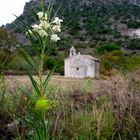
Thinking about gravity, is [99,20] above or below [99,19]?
below

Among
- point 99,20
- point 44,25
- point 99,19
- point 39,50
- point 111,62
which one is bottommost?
point 111,62

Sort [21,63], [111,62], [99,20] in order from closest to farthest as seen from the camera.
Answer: [21,63] → [111,62] → [99,20]

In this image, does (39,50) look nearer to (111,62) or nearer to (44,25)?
(44,25)

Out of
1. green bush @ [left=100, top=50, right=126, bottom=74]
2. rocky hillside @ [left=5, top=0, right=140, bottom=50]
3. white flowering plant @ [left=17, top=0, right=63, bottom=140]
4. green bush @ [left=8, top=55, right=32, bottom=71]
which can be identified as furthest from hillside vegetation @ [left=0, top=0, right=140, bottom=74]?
white flowering plant @ [left=17, top=0, right=63, bottom=140]

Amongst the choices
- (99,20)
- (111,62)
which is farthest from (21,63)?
(99,20)

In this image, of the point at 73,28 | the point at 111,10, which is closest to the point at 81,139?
the point at 73,28

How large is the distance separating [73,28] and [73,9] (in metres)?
6.84

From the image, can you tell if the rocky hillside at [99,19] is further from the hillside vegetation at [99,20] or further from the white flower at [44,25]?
the white flower at [44,25]

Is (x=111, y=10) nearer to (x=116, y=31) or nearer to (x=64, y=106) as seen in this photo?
(x=116, y=31)

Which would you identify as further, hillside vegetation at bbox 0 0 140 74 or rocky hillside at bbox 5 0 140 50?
rocky hillside at bbox 5 0 140 50

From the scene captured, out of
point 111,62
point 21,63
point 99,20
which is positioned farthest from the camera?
point 99,20

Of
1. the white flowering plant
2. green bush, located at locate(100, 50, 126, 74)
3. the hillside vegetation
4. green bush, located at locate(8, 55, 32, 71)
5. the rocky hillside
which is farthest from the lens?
the rocky hillside

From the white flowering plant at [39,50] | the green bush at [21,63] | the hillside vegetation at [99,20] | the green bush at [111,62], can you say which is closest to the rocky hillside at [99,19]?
the hillside vegetation at [99,20]

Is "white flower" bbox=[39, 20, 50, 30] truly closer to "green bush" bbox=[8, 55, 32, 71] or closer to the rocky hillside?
"green bush" bbox=[8, 55, 32, 71]
